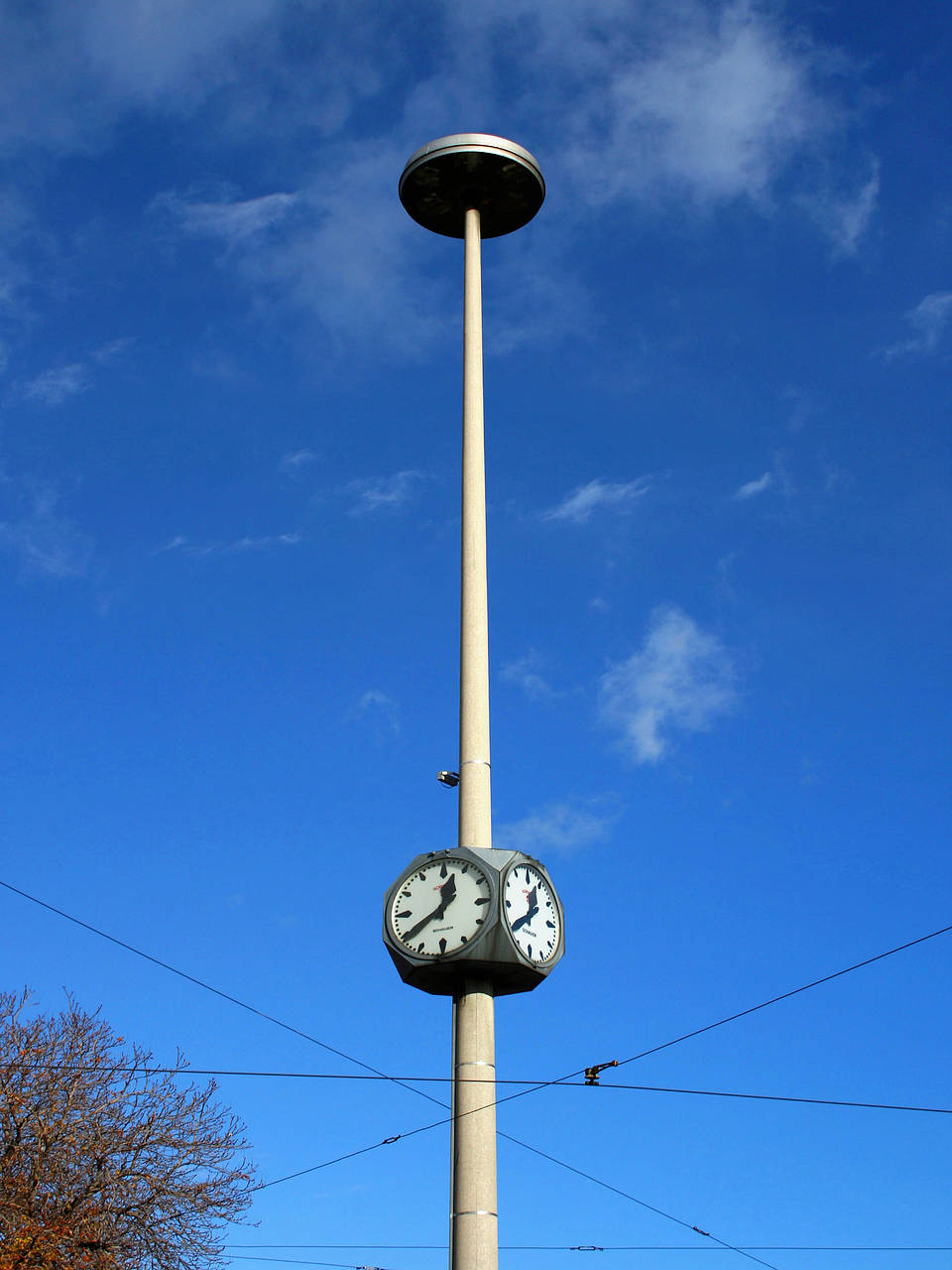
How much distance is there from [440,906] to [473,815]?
44.5 inches

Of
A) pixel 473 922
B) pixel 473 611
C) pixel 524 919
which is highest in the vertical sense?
pixel 473 611

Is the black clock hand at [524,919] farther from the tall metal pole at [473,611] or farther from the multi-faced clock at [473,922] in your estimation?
the tall metal pole at [473,611]

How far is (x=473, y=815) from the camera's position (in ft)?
43.3

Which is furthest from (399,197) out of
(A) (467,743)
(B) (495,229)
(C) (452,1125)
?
(C) (452,1125)

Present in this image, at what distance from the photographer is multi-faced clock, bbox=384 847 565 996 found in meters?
12.0

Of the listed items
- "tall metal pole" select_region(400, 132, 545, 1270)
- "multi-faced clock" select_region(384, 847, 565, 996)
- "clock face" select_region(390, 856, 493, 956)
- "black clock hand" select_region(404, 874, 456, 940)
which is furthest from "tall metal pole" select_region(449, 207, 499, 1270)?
"black clock hand" select_region(404, 874, 456, 940)

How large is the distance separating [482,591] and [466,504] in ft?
3.87

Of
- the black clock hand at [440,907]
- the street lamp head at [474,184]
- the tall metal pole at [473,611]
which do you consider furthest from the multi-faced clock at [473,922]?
the street lamp head at [474,184]

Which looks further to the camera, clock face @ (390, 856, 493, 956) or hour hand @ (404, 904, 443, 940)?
hour hand @ (404, 904, 443, 940)

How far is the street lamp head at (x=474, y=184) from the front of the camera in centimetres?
1775

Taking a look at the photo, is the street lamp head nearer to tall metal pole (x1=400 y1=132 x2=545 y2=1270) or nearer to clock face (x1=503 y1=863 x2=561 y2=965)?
tall metal pole (x1=400 y1=132 x2=545 y2=1270)

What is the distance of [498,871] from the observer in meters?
12.3

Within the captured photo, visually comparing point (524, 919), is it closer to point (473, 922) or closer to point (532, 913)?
point (532, 913)

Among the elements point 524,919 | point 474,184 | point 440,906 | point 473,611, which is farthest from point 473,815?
point 474,184
